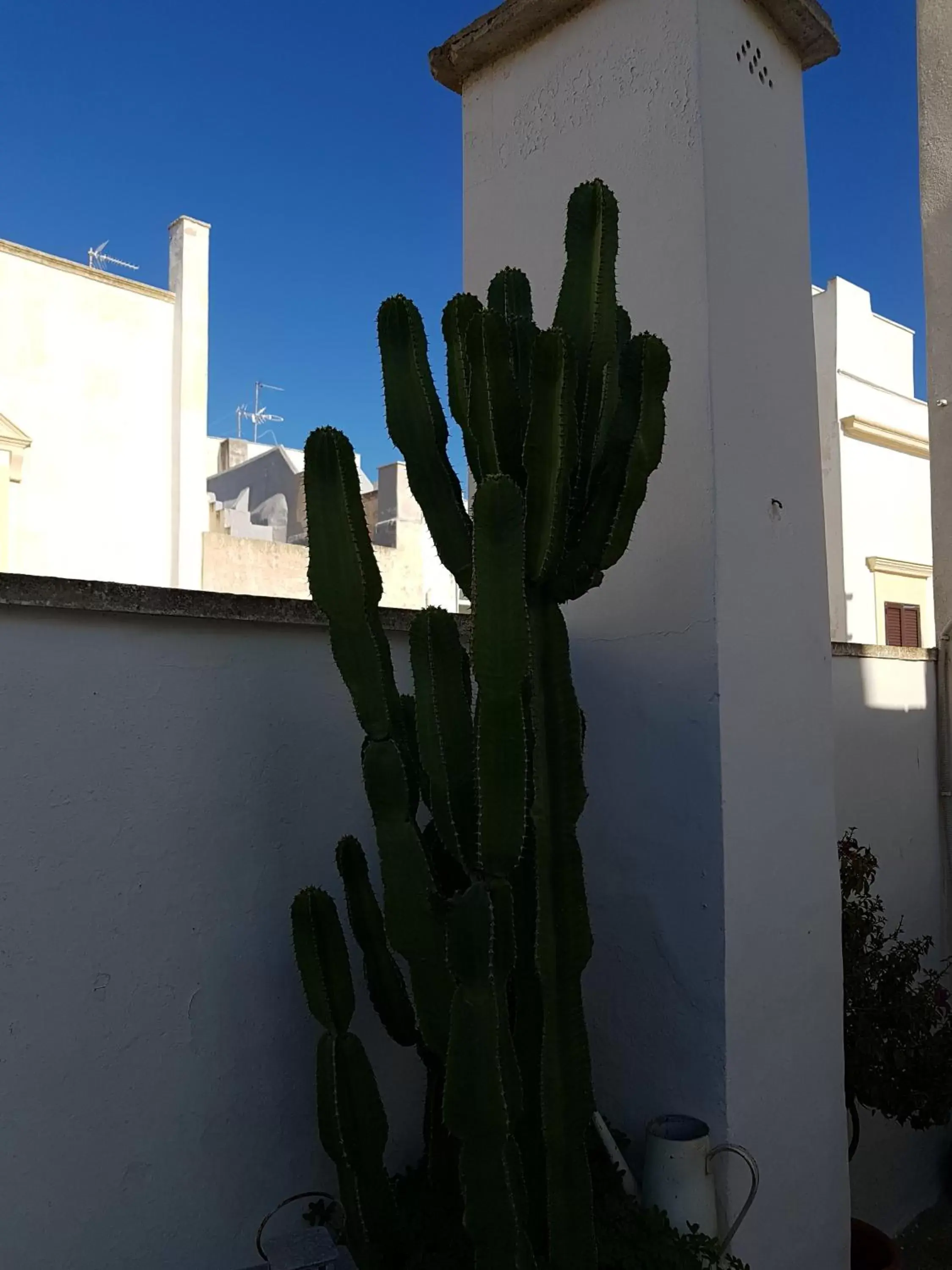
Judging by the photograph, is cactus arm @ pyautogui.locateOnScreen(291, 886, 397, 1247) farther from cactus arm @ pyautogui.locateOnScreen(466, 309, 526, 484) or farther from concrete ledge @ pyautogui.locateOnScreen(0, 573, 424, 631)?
cactus arm @ pyautogui.locateOnScreen(466, 309, 526, 484)

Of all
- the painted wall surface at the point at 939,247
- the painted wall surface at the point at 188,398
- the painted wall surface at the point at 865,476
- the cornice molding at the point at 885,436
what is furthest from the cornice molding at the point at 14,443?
the painted wall surface at the point at 939,247

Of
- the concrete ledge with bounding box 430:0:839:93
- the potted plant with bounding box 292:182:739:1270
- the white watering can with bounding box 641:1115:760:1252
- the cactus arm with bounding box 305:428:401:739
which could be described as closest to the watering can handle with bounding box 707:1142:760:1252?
the white watering can with bounding box 641:1115:760:1252

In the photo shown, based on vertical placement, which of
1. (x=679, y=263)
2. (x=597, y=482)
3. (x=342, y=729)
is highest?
(x=679, y=263)

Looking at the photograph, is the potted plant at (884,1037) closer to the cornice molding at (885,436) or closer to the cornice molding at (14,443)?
the cornice molding at (885,436)

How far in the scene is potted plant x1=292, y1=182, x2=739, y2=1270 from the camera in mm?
2188

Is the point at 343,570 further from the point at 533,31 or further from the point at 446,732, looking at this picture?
the point at 533,31

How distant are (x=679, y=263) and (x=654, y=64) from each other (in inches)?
25.2

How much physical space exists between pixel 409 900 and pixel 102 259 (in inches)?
456

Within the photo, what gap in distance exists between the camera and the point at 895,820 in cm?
466

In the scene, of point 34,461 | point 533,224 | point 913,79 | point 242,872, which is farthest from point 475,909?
point 34,461

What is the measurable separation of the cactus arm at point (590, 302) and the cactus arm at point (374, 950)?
1051 mm

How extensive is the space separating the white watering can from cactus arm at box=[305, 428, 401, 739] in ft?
4.45

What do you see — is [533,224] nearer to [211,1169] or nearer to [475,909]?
[475,909]

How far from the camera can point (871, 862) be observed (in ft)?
13.3
